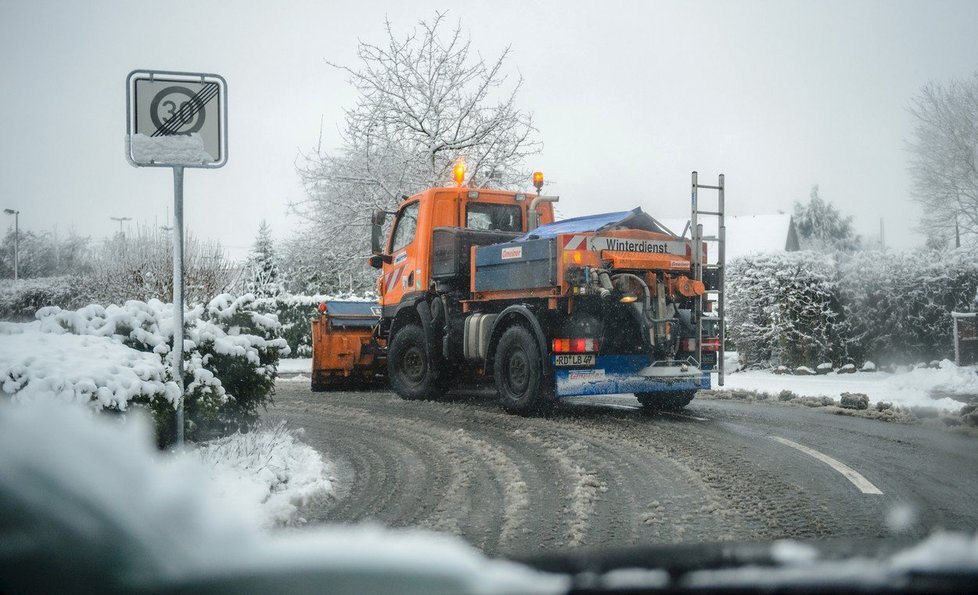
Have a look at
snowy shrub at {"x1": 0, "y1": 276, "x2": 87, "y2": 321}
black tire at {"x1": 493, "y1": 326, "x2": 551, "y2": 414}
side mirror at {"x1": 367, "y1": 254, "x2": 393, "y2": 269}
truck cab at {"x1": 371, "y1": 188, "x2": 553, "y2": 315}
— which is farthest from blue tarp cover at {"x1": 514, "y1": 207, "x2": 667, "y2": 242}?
snowy shrub at {"x1": 0, "y1": 276, "x2": 87, "y2": 321}

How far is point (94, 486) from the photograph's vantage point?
118cm

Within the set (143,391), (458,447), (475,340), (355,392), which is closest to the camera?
(143,391)

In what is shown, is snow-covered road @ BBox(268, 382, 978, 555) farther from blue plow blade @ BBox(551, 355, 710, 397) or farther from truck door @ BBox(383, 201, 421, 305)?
truck door @ BBox(383, 201, 421, 305)

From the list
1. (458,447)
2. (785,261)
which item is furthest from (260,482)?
(785,261)

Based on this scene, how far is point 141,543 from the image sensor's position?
45.9 inches

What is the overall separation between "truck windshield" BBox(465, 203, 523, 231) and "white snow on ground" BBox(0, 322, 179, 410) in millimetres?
7034

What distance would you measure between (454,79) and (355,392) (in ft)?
35.9

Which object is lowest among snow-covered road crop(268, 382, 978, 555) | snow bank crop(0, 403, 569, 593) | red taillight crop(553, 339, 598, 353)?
snow-covered road crop(268, 382, 978, 555)

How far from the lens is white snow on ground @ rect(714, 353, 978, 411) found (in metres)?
11.5

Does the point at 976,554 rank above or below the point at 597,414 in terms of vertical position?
above

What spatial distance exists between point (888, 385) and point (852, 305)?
3514 mm

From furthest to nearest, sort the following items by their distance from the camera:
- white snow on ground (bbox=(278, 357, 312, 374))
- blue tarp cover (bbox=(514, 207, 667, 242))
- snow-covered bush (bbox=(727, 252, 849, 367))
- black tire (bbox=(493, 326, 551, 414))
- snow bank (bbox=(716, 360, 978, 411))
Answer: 1. white snow on ground (bbox=(278, 357, 312, 374))
2. snow-covered bush (bbox=(727, 252, 849, 367))
3. snow bank (bbox=(716, 360, 978, 411))
4. blue tarp cover (bbox=(514, 207, 667, 242))
5. black tire (bbox=(493, 326, 551, 414))

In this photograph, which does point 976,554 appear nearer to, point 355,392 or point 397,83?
point 355,392

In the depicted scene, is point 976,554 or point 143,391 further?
point 143,391
